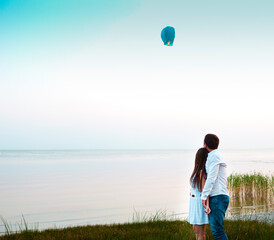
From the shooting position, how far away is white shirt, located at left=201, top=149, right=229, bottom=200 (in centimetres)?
404

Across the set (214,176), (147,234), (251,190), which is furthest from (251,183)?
(214,176)

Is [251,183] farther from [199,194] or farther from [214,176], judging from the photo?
[214,176]

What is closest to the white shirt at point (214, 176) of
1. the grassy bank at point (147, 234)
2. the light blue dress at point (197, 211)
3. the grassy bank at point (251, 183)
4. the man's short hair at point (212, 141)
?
the man's short hair at point (212, 141)

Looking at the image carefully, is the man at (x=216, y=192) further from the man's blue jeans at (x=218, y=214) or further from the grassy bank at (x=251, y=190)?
the grassy bank at (x=251, y=190)

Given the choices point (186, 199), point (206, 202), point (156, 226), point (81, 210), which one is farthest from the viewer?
point (186, 199)

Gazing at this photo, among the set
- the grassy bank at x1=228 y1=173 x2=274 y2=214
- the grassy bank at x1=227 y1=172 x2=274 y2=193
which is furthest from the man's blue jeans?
the grassy bank at x1=227 y1=172 x2=274 y2=193

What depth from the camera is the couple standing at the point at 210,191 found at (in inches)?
160

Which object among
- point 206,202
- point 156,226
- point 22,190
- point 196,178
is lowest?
point 22,190

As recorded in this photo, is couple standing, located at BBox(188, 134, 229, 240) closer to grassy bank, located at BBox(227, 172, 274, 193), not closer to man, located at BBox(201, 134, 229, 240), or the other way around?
man, located at BBox(201, 134, 229, 240)

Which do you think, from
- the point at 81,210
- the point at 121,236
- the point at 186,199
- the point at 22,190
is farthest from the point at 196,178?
the point at 22,190

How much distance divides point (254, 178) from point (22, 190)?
14036mm

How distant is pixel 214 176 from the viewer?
4.04 m

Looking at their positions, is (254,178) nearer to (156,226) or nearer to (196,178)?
(156,226)

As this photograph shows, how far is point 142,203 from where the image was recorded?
15.4 meters
